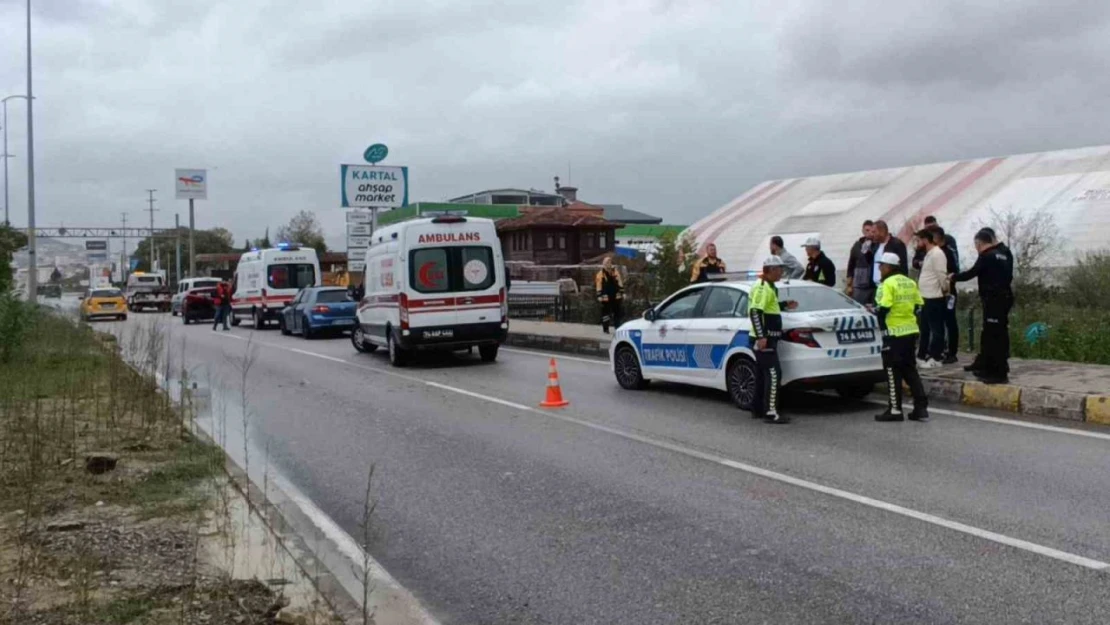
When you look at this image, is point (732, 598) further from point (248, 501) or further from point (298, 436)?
point (298, 436)

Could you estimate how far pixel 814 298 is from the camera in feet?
37.1

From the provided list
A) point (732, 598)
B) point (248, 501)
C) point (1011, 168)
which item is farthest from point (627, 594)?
point (1011, 168)

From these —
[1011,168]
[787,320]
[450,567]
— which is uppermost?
[1011,168]

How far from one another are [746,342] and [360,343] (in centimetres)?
1201

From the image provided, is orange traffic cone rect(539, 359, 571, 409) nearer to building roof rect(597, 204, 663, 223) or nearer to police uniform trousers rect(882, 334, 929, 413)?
police uniform trousers rect(882, 334, 929, 413)

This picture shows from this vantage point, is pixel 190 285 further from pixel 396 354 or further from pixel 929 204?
pixel 929 204

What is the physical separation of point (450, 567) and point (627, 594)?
1.17m

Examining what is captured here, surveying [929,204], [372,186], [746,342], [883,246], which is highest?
[372,186]

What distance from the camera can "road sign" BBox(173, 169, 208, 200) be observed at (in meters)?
76.6

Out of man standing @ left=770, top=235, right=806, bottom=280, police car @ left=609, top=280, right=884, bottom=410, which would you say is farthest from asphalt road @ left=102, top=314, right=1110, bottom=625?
man standing @ left=770, top=235, right=806, bottom=280

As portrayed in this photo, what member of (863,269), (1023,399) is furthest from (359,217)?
(1023,399)

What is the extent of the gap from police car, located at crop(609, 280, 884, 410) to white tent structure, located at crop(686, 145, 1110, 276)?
24.8 meters

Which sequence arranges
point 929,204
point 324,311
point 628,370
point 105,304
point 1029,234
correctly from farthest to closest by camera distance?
point 105,304 < point 929,204 < point 1029,234 < point 324,311 < point 628,370

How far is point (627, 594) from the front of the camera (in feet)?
17.6
